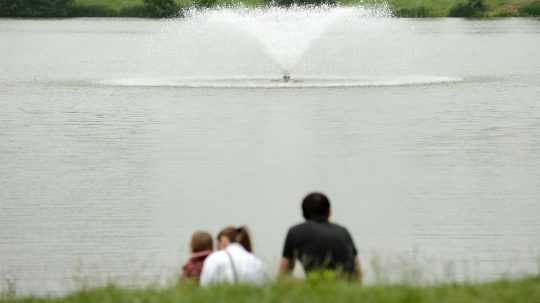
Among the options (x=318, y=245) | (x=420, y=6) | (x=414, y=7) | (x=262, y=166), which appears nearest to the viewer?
(x=318, y=245)

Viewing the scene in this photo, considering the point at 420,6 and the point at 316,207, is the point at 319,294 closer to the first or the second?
the point at 316,207

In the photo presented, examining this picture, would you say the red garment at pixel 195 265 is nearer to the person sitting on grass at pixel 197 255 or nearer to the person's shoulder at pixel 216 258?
the person sitting on grass at pixel 197 255

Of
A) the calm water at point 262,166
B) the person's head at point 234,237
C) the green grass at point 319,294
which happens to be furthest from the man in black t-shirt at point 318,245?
the green grass at point 319,294

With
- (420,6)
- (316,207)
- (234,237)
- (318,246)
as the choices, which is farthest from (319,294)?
(420,6)

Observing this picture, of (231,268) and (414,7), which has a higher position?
(414,7)

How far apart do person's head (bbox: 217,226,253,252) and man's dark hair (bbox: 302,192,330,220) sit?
0.69m

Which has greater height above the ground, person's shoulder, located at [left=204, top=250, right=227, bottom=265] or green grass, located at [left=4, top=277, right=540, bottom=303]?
person's shoulder, located at [left=204, top=250, right=227, bottom=265]

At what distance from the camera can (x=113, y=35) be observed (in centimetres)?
11206

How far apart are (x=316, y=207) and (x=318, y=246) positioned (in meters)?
0.42

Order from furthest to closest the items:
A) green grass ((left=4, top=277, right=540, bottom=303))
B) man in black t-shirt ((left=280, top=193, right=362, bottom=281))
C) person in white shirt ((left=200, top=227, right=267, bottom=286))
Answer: man in black t-shirt ((left=280, top=193, right=362, bottom=281)) < person in white shirt ((left=200, top=227, right=267, bottom=286)) < green grass ((left=4, top=277, right=540, bottom=303))

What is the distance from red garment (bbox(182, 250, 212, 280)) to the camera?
1433cm

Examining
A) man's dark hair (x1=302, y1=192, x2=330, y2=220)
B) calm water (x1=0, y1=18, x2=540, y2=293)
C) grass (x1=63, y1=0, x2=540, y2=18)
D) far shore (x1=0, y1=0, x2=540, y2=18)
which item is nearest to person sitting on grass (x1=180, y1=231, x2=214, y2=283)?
calm water (x1=0, y1=18, x2=540, y2=293)

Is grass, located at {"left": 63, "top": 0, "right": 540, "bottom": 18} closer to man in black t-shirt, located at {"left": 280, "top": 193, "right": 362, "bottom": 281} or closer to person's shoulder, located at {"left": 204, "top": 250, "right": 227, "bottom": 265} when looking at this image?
man in black t-shirt, located at {"left": 280, "top": 193, "right": 362, "bottom": 281}

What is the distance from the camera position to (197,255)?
1435 centimetres
